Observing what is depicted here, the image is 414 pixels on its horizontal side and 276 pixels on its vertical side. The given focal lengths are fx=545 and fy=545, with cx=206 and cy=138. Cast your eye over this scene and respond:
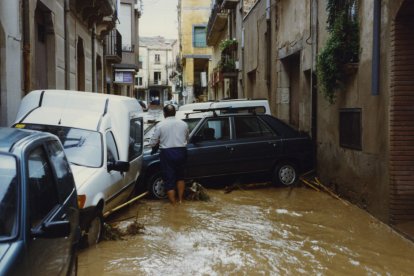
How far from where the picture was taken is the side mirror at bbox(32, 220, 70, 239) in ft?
9.81

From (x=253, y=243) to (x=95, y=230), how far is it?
1886mm

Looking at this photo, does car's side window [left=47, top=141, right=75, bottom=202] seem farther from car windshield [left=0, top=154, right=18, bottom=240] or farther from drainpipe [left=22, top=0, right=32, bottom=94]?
drainpipe [left=22, top=0, right=32, bottom=94]

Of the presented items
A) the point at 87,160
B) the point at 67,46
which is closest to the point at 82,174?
the point at 87,160

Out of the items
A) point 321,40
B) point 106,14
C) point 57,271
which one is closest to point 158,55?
point 106,14

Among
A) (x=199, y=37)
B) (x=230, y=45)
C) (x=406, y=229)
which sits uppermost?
(x=199, y=37)

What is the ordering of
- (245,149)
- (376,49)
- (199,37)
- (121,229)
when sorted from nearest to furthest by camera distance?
(121,229) → (376,49) → (245,149) → (199,37)

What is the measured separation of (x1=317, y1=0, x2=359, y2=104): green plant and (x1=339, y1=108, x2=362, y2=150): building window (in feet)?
1.20

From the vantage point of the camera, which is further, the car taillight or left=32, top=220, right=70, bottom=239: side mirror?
the car taillight

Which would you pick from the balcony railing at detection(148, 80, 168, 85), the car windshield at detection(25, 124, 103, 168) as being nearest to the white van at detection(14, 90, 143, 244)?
the car windshield at detection(25, 124, 103, 168)

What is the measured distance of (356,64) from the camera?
327 inches

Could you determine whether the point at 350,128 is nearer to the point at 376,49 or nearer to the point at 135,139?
the point at 376,49

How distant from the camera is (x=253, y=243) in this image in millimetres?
6586

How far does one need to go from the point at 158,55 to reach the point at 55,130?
84.7 m

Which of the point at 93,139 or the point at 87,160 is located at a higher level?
the point at 93,139
